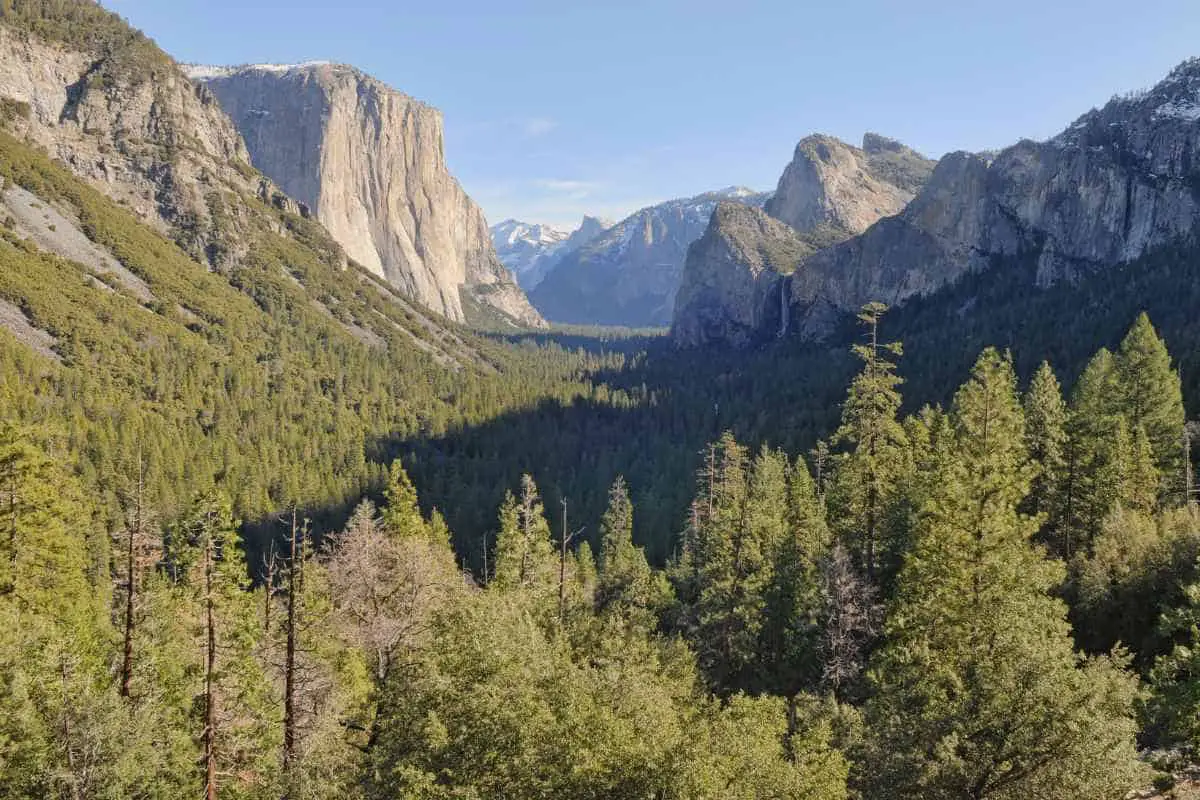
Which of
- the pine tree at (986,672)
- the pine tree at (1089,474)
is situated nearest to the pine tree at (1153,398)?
the pine tree at (1089,474)

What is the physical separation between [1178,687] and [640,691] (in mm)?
13283

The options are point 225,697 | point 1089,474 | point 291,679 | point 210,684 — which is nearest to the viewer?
point 210,684

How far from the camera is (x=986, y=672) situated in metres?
17.1

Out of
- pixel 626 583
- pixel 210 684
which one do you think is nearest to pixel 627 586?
pixel 626 583

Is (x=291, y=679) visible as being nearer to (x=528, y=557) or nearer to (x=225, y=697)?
(x=225, y=697)

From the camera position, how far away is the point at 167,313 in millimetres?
157000

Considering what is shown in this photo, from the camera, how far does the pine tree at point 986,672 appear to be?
51.1 ft

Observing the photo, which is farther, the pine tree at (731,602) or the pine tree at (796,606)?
the pine tree at (731,602)

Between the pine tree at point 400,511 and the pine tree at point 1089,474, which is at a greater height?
the pine tree at point 1089,474

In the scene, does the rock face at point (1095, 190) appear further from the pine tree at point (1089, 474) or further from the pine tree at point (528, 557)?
the pine tree at point (528, 557)

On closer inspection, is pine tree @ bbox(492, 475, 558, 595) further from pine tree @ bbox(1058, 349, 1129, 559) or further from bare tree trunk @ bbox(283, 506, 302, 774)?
pine tree @ bbox(1058, 349, 1129, 559)

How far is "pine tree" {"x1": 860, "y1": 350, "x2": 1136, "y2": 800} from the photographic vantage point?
15562 mm

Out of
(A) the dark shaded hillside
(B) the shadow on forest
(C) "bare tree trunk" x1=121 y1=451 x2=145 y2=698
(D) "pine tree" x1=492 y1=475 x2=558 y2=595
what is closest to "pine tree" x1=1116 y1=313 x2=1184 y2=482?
(B) the shadow on forest

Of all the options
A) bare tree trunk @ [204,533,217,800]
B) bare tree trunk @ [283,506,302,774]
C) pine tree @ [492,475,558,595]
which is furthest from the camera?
pine tree @ [492,475,558,595]
